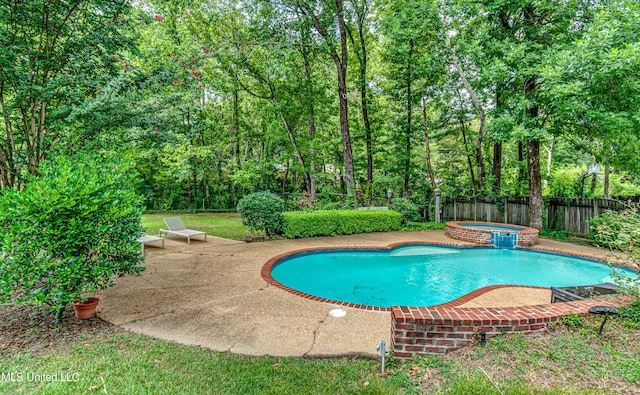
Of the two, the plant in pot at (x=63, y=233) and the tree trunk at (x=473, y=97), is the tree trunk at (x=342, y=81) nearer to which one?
the tree trunk at (x=473, y=97)

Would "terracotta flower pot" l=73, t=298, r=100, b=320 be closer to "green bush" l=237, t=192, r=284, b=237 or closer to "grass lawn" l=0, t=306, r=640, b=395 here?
"grass lawn" l=0, t=306, r=640, b=395

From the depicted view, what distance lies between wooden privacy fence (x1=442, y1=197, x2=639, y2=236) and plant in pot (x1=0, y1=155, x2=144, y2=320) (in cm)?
1079

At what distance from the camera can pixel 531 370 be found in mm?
2270

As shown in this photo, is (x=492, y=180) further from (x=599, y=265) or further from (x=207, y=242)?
(x=207, y=242)

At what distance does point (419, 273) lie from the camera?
691 cm

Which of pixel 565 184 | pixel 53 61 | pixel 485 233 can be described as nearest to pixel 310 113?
pixel 485 233

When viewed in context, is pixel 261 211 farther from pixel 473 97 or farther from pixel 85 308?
pixel 473 97

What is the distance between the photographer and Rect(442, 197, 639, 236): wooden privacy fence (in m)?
9.37

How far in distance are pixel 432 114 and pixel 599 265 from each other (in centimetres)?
989

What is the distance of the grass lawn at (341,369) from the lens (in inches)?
86.2

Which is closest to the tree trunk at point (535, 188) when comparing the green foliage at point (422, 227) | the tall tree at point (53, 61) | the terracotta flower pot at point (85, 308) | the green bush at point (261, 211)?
the green foliage at point (422, 227)

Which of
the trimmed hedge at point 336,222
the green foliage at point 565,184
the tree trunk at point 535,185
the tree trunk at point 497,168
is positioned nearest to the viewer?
the trimmed hedge at point 336,222

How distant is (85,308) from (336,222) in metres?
7.35

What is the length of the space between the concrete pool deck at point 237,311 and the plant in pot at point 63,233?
2.45 feet
